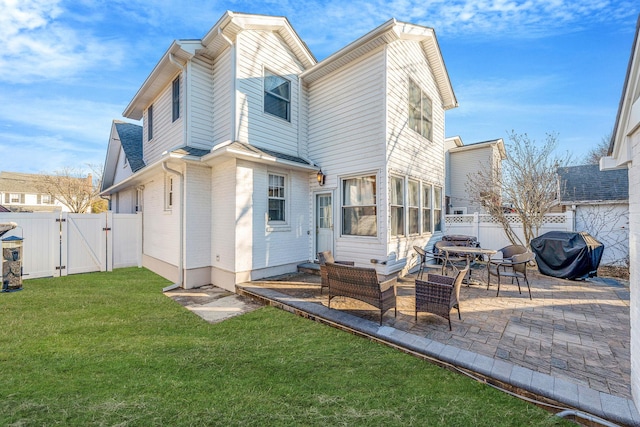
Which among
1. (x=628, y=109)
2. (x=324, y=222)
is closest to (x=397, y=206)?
(x=324, y=222)

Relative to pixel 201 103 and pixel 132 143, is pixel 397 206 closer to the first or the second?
pixel 201 103

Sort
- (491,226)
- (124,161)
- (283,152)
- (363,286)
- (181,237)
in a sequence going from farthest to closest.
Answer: (124,161)
(491,226)
(283,152)
(181,237)
(363,286)

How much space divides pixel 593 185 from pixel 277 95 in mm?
15029

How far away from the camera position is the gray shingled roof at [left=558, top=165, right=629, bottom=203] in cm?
1146

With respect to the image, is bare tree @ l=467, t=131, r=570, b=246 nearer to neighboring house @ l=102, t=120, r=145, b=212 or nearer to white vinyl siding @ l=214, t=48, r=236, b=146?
white vinyl siding @ l=214, t=48, r=236, b=146

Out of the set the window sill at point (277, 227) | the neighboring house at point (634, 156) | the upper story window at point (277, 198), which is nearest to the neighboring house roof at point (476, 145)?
the upper story window at point (277, 198)

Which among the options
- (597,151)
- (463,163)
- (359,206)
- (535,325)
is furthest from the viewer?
(597,151)

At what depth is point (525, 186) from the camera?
398 inches

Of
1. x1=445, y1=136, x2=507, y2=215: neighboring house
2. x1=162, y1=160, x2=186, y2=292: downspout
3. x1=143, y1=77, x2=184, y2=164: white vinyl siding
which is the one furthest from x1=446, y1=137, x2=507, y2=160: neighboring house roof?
x1=162, y1=160, x2=186, y2=292: downspout

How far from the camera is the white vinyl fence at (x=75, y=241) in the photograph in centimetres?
822

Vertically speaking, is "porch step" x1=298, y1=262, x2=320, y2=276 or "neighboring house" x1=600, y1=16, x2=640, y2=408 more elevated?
"neighboring house" x1=600, y1=16, x2=640, y2=408

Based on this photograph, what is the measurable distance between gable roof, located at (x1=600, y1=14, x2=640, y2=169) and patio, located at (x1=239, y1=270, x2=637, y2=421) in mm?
2376

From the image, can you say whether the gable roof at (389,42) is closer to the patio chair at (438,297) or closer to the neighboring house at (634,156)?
the neighboring house at (634,156)

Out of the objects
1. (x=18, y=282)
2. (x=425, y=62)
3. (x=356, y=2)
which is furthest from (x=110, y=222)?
(x=425, y=62)
